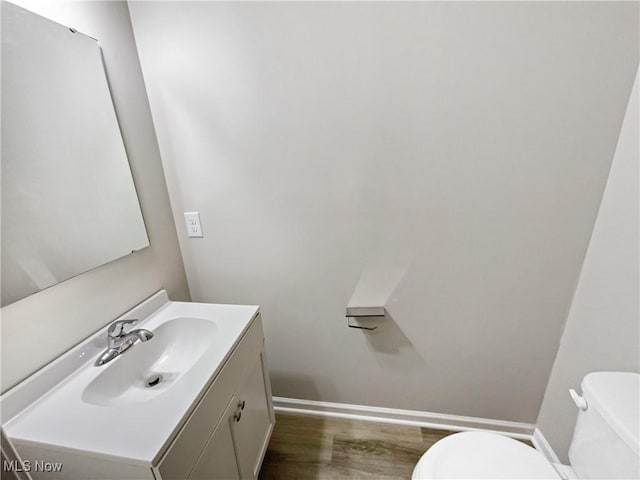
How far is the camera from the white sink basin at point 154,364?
0.89 m


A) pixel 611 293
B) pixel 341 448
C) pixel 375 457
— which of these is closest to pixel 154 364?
pixel 341 448

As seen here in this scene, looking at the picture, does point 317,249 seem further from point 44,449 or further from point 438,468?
point 44,449

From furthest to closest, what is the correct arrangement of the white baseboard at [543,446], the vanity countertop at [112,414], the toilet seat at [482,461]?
1. the white baseboard at [543,446]
2. the toilet seat at [482,461]
3. the vanity countertop at [112,414]

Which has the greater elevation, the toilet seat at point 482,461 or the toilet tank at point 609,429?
the toilet tank at point 609,429

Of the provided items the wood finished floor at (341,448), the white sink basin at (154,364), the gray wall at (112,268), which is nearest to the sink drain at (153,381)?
the white sink basin at (154,364)

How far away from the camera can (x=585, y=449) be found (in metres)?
0.87

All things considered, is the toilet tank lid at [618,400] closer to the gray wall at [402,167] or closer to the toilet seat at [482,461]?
the toilet seat at [482,461]

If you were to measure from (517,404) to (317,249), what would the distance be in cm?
132

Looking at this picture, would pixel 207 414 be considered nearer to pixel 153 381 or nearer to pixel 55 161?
pixel 153 381

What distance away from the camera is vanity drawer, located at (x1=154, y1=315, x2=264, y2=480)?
2.21ft

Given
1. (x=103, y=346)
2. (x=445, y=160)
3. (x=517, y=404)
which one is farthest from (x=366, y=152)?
(x=517, y=404)

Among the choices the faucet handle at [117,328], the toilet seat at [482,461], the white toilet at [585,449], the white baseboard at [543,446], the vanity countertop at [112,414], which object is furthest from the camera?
the white baseboard at [543,446]

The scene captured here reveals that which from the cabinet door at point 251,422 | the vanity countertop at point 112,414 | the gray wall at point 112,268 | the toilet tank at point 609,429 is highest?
the gray wall at point 112,268

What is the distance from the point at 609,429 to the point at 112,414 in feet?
4.57
